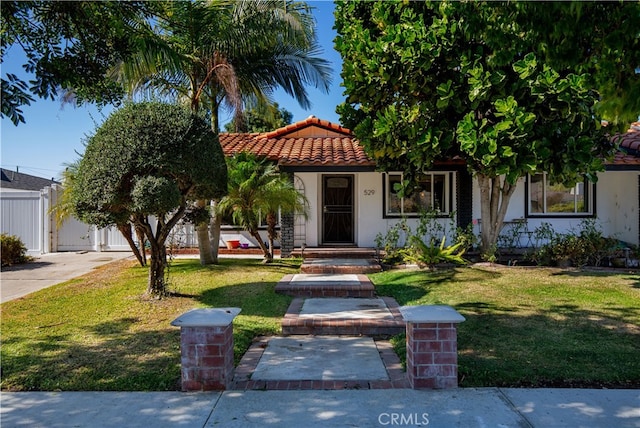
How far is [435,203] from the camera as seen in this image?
1321 centimetres

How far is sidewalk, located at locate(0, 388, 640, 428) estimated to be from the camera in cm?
358

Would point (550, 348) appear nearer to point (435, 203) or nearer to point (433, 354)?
point (433, 354)

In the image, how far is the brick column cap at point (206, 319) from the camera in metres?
4.16

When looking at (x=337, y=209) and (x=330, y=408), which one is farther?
(x=337, y=209)

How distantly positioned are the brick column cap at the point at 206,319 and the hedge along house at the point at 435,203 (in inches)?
318

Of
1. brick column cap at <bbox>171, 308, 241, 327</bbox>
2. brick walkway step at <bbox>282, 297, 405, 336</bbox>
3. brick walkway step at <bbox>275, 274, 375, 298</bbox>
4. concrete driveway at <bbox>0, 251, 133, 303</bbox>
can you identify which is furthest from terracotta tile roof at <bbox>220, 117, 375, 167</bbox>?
brick column cap at <bbox>171, 308, 241, 327</bbox>

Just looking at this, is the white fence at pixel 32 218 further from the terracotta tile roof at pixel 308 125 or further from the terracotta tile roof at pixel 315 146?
the terracotta tile roof at pixel 308 125

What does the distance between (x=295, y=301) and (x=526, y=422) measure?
4.75 meters

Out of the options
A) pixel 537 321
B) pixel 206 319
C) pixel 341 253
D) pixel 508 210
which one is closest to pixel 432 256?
pixel 341 253

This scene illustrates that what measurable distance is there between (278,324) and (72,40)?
4.58 meters

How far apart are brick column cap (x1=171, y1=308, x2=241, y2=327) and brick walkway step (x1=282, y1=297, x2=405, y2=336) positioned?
5.92ft

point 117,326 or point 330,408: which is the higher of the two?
point 117,326

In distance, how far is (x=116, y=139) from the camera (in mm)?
6734

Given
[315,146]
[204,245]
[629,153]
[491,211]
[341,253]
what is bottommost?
[341,253]
